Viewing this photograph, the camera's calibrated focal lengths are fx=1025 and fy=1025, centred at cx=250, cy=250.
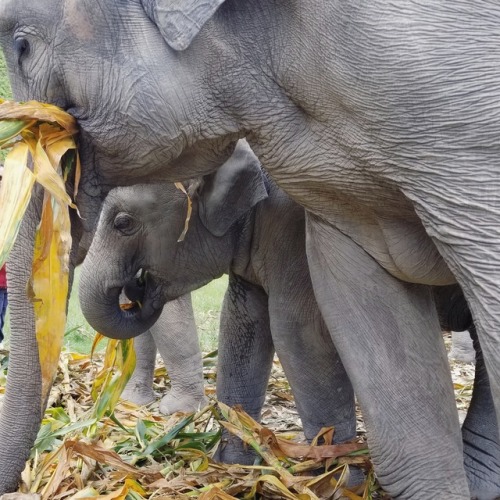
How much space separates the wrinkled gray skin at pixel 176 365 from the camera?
472 cm

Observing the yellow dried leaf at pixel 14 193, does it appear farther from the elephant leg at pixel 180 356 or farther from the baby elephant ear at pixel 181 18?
A: the elephant leg at pixel 180 356

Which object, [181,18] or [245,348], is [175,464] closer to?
[245,348]

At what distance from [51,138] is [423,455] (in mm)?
1261

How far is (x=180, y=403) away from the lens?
470 cm

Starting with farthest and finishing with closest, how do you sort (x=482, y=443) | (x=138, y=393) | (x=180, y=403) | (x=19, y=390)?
(x=138, y=393) → (x=180, y=403) → (x=482, y=443) → (x=19, y=390)

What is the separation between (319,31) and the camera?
219 cm

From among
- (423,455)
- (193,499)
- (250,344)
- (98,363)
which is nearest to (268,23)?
(423,455)

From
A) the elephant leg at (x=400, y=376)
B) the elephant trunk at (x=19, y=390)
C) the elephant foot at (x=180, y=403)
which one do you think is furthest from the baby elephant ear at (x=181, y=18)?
the elephant foot at (x=180, y=403)

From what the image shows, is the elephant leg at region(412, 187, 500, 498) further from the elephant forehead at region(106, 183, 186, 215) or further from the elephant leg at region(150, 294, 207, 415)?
the elephant leg at region(150, 294, 207, 415)

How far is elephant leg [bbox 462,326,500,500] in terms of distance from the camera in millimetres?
3248

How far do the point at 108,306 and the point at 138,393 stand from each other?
4.73ft

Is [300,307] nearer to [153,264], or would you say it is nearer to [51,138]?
[153,264]

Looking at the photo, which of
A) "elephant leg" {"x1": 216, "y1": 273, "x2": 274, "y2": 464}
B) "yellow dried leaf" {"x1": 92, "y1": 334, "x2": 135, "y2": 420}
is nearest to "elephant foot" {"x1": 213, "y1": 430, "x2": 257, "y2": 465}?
"elephant leg" {"x1": 216, "y1": 273, "x2": 274, "y2": 464}

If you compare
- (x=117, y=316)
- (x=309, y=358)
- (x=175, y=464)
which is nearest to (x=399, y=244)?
(x=309, y=358)
